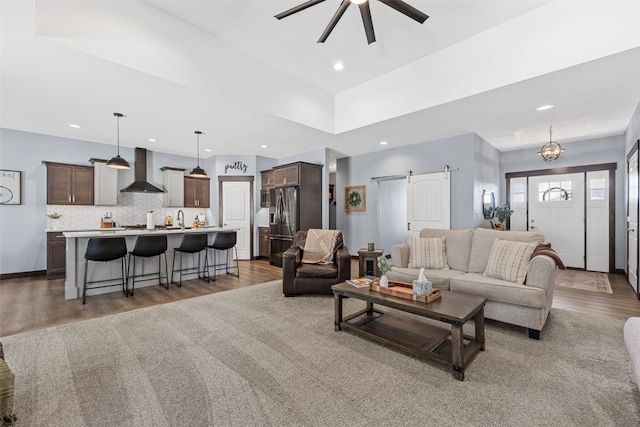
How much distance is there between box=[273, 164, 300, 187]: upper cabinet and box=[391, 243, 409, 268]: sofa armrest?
9.61 ft

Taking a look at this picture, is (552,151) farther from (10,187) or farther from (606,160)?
(10,187)

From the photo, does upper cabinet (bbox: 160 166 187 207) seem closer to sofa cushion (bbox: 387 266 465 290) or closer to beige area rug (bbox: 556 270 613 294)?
sofa cushion (bbox: 387 266 465 290)

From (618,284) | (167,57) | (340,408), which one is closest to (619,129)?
(618,284)

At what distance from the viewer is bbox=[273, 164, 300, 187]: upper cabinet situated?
19.9 feet

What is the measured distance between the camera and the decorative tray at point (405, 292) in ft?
7.60

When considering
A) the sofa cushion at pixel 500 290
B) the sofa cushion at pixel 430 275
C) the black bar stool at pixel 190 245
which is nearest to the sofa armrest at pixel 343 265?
the sofa cushion at pixel 430 275

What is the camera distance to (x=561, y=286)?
14.8ft

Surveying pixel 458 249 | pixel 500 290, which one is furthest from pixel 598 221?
pixel 500 290

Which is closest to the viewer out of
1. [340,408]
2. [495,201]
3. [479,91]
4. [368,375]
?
[340,408]

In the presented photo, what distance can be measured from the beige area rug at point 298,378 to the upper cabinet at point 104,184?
395 centimetres

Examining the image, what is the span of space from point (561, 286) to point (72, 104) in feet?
26.0

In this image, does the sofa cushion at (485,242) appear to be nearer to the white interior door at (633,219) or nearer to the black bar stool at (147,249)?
the white interior door at (633,219)

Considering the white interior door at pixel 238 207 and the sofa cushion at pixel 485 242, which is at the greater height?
the white interior door at pixel 238 207

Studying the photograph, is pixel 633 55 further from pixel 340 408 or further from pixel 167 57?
pixel 167 57
